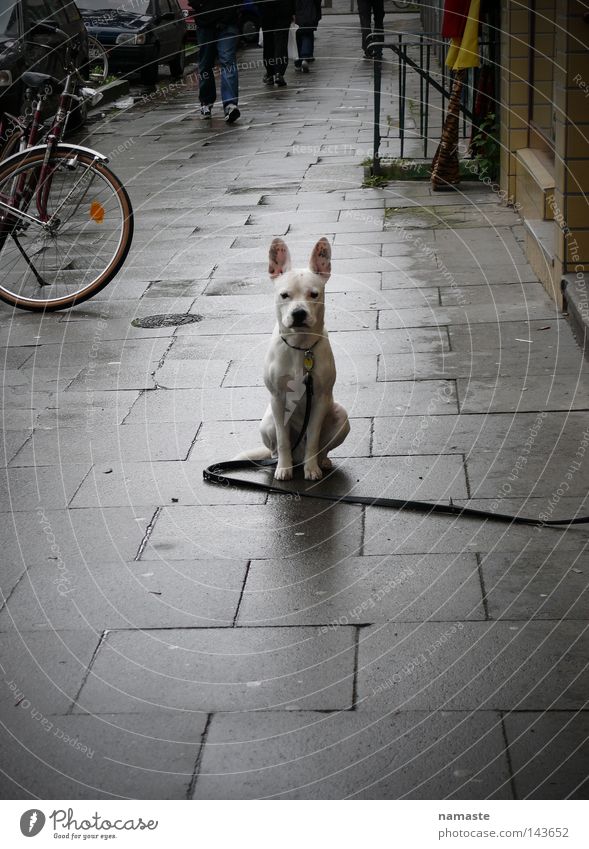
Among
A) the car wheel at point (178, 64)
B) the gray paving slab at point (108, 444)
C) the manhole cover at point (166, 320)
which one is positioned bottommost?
the car wheel at point (178, 64)

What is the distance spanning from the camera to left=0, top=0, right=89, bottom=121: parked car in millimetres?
14094

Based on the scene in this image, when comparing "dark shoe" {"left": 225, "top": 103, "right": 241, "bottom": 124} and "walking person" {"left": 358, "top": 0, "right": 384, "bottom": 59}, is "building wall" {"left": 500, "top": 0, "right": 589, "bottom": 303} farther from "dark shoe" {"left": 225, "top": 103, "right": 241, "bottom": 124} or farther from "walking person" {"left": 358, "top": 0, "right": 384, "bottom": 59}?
"walking person" {"left": 358, "top": 0, "right": 384, "bottom": 59}

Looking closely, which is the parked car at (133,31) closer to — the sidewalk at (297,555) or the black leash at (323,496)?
the sidewalk at (297,555)

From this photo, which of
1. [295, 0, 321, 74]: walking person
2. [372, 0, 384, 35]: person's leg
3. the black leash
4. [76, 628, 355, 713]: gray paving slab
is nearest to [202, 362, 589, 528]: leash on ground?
the black leash

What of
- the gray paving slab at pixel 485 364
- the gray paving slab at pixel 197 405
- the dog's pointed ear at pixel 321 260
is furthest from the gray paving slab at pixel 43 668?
the gray paving slab at pixel 485 364

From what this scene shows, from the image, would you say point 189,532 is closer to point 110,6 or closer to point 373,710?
point 373,710

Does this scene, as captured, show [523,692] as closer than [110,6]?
Yes

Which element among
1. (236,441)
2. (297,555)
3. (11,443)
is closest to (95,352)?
(11,443)

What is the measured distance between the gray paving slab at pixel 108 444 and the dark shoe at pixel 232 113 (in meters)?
11.5

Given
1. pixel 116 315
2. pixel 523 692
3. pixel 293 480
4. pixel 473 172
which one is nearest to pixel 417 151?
pixel 473 172

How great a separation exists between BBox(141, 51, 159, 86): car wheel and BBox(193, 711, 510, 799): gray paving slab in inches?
847

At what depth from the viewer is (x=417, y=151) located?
536 inches

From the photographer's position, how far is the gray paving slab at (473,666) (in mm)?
3578
